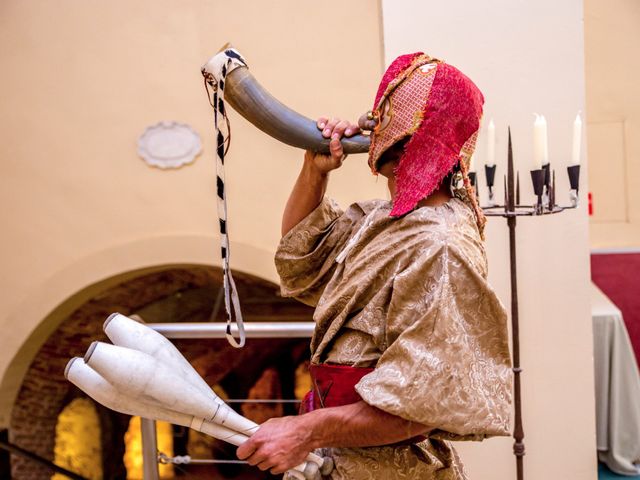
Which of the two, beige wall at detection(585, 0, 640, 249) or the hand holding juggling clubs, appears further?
beige wall at detection(585, 0, 640, 249)

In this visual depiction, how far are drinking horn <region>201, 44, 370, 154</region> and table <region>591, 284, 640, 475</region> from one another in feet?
7.14

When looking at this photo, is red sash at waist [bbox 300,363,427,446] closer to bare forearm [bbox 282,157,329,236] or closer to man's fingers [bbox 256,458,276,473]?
man's fingers [bbox 256,458,276,473]

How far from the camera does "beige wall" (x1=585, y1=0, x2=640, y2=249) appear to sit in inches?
201

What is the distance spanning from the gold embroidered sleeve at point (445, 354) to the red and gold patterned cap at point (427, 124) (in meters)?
0.16

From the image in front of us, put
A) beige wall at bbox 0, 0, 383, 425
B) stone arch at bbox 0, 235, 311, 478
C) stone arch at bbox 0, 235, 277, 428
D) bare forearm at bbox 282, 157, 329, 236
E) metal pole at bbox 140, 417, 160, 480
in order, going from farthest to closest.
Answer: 1. stone arch at bbox 0, 235, 311, 478
2. stone arch at bbox 0, 235, 277, 428
3. beige wall at bbox 0, 0, 383, 425
4. metal pole at bbox 140, 417, 160, 480
5. bare forearm at bbox 282, 157, 329, 236

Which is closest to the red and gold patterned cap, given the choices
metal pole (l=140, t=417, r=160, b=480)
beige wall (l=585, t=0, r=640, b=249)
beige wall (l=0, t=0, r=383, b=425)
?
metal pole (l=140, t=417, r=160, b=480)

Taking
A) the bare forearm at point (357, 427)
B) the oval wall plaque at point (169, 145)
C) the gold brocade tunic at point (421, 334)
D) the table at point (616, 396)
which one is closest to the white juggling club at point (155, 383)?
the bare forearm at point (357, 427)

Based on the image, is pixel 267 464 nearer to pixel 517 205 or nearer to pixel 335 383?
pixel 335 383

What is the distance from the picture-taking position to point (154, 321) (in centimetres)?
562

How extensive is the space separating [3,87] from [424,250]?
10.5 feet

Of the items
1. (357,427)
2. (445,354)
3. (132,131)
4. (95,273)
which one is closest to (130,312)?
(95,273)

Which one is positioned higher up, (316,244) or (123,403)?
(316,244)

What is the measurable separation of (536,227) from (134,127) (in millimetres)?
2102

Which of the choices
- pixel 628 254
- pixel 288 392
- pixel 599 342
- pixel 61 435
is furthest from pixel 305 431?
pixel 288 392
